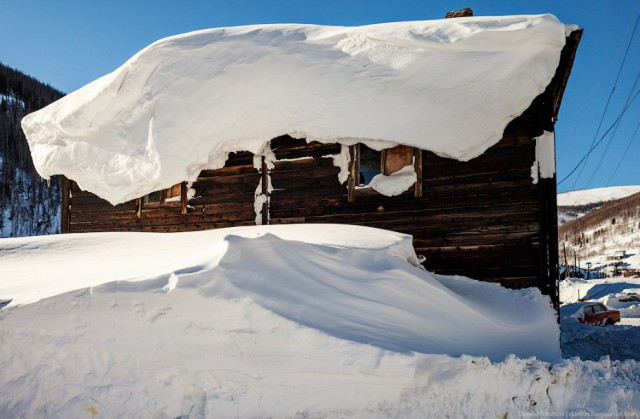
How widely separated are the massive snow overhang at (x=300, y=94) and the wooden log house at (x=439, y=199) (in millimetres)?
467

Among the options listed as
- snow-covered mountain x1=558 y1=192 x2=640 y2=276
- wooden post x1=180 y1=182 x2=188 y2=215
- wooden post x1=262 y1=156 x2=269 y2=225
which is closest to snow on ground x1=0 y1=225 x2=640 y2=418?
wooden post x1=262 y1=156 x2=269 y2=225

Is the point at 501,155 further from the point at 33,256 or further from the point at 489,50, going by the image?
the point at 33,256

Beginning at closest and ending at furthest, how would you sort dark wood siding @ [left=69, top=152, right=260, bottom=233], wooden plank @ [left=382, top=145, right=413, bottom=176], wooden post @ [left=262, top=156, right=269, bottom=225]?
wooden plank @ [left=382, top=145, right=413, bottom=176], wooden post @ [left=262, top=156, right=269, bottom=225], dark wood siding @ [left=69, top=152, right=260, bottom=233]

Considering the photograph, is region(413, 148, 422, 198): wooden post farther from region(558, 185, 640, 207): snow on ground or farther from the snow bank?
region(558, 185, 640, 207): snow on ground

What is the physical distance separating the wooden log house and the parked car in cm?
1401

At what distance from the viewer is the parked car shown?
69.7ft

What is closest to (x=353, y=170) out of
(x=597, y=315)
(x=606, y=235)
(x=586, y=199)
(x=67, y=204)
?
(x=67, y=204)

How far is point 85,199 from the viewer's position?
469 inches

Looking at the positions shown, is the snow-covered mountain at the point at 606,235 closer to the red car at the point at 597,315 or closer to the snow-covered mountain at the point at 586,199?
the snow-covered mountain at the point at 586,199

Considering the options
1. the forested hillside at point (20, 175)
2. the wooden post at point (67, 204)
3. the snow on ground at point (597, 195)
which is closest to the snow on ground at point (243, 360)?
the wooden post at point (67, 204)

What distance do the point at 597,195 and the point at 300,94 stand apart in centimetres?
15299

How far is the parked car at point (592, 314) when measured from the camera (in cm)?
2123

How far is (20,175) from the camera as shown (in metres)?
44.4

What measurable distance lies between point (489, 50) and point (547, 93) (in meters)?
1.21
